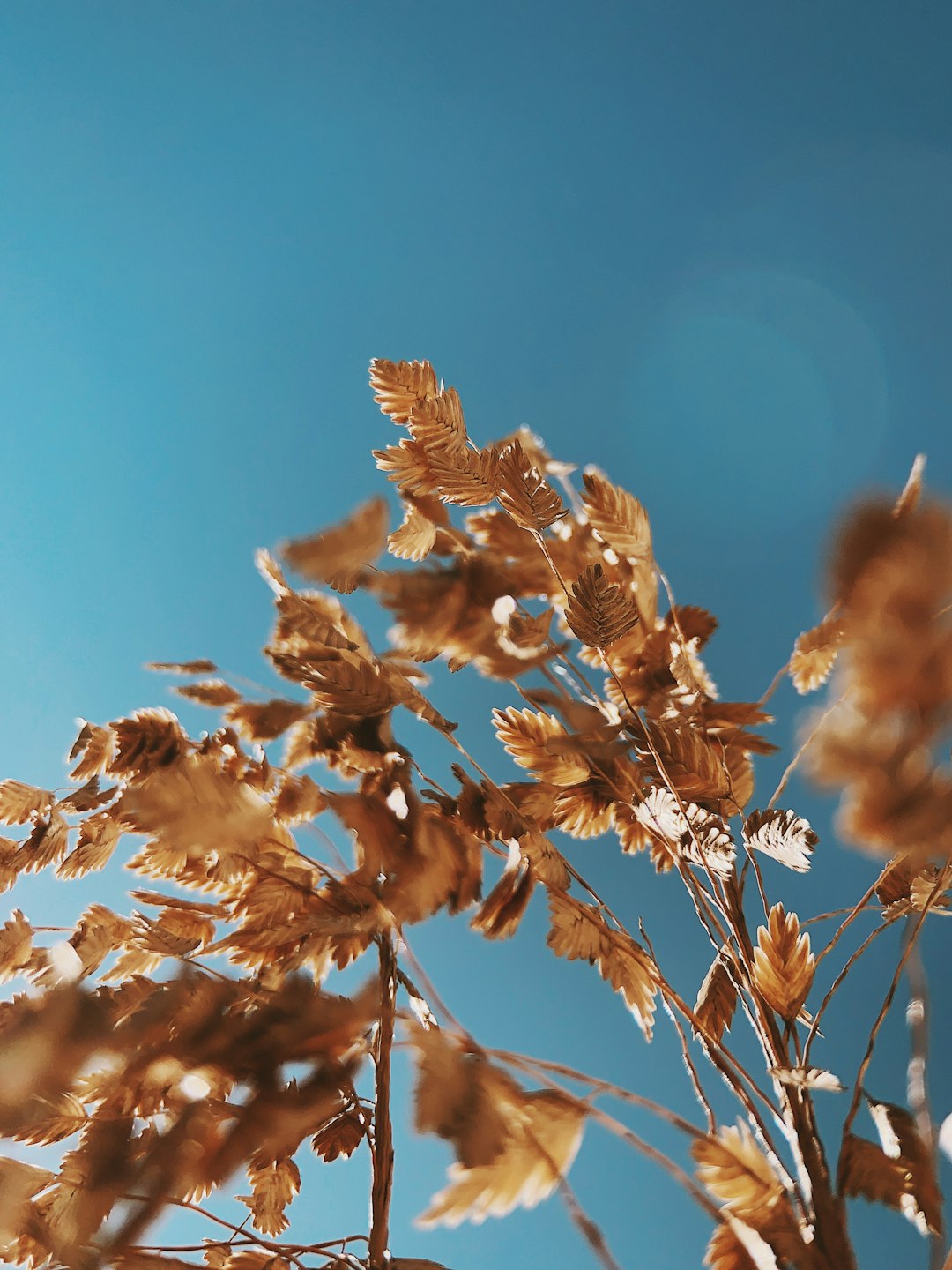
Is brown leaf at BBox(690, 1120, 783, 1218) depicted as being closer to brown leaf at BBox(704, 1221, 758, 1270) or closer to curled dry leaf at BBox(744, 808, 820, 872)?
brown leaf at BBox(704, 1221, 758, 1270)

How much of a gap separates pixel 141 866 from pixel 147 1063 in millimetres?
162

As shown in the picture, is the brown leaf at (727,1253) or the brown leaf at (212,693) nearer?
the brown leaf at (727,1253)

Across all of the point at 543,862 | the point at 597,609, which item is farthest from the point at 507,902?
the point at 597,609

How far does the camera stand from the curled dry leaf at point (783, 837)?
32cm

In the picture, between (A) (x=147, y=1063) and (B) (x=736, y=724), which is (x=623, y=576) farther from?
(A) (x=147, y=1063)

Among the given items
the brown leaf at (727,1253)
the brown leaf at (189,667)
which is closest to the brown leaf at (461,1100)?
the brown leaf at (727,1253)

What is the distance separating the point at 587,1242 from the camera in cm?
24

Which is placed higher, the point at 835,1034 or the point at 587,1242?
the point at 835,1034

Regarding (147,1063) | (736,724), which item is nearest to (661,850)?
(736,724)

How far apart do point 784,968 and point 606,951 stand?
0.07 m

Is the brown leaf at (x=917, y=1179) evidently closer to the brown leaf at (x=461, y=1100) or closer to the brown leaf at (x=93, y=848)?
the brown leaf at (x=461, y=1100)

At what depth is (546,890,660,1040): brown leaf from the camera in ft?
1.03

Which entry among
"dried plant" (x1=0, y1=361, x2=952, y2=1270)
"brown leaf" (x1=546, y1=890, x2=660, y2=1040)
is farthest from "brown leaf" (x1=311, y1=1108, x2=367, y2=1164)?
"brown leaf" (x1=546, y1=890, x2=660, y2=1040)

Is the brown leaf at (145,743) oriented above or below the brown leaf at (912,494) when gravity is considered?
below
